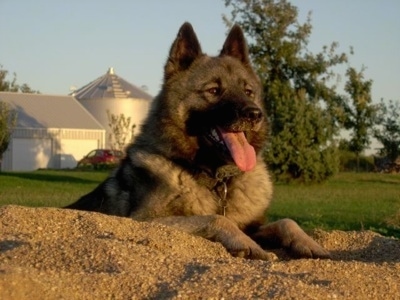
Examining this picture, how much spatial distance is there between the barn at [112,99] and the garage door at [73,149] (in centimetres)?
204

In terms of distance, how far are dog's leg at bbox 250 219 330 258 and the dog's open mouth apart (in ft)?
2.16

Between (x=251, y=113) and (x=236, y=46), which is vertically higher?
(x=236, y=46)

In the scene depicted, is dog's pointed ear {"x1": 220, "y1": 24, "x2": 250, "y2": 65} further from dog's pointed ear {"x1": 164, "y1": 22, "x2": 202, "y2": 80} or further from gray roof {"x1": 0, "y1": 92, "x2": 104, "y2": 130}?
gray roof {"x1": 0, "y1": 92, "x2": 104, "y2": 130}

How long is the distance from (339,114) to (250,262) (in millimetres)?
50721

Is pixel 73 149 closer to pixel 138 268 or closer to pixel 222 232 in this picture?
pixel 222 232

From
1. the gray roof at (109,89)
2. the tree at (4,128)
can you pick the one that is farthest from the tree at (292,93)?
the gray roof at (109,89)

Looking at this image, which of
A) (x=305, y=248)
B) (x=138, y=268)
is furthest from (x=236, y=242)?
(x=138, y=268)

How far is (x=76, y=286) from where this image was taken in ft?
12.4

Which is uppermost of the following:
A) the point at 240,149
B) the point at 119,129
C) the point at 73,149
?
the point at 240,149

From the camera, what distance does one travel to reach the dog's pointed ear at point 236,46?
7914mm

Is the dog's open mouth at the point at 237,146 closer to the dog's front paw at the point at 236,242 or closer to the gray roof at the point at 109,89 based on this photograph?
the dog's front paw at the point at 236,242

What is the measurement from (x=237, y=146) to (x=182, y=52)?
44.5 inches

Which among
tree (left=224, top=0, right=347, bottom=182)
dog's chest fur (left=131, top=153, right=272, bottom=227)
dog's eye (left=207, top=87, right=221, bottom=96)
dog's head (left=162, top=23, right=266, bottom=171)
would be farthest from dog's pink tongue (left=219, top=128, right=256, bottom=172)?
tree (left=224, top=0, right=347, bottom=182)

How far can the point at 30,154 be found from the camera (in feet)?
221
